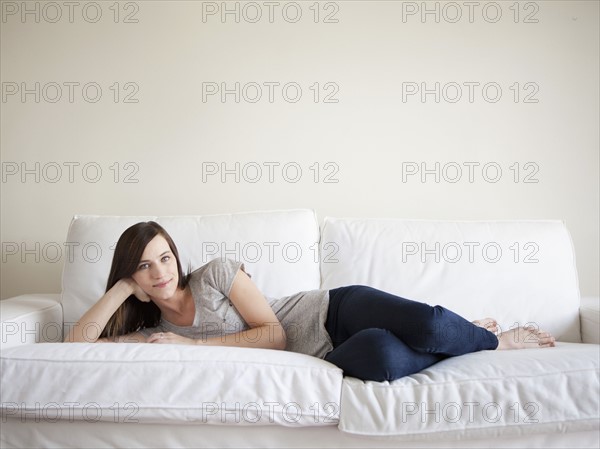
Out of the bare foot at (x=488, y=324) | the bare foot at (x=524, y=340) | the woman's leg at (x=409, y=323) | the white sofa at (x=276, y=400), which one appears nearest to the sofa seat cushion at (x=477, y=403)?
the white sofa at (x=276, y=400)

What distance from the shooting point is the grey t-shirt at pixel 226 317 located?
2.09 metres

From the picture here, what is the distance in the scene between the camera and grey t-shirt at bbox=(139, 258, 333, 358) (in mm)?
2092

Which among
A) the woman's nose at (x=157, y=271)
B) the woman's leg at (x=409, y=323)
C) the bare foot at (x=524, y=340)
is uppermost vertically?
the woman's nose at (x=157, y=271)

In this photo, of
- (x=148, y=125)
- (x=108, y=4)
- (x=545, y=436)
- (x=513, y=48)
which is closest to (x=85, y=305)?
(x=148, y=125)

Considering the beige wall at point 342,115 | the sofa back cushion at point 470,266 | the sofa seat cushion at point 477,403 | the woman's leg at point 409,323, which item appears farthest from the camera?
the beige wall at point 342,115

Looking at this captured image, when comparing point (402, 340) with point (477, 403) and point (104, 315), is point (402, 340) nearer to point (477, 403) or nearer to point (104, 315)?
point (477, 403)

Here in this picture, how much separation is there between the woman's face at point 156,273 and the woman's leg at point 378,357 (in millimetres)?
603

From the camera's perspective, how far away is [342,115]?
9.45 ft

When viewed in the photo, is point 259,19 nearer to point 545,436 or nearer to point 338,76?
point 338,76

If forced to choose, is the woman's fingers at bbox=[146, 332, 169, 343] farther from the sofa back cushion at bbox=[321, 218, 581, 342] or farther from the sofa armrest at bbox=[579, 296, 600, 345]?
the sofa armrest at bbox=[579, 296, 600, 345]

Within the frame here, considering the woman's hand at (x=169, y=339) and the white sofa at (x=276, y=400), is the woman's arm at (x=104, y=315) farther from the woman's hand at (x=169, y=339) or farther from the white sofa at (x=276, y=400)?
the white sofa at (x=276, y=400)

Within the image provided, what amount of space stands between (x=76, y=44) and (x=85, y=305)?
Answer: 4.10ft

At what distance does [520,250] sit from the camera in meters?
2.44

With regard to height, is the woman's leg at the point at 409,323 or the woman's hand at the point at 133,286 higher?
the woman's hand at the point at 133,286
